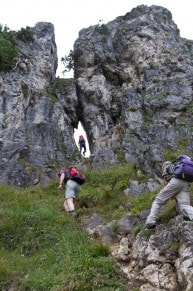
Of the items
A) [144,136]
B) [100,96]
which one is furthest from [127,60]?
[144,136]

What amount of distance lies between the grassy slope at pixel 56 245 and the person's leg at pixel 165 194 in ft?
4.57

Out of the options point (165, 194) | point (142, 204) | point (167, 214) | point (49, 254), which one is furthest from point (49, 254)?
point (142, 204)

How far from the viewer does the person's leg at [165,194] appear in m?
10.2

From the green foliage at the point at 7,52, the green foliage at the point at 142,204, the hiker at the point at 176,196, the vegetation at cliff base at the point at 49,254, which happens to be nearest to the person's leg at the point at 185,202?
the hiker at the point at 176,196

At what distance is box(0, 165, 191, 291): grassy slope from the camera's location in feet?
29.5

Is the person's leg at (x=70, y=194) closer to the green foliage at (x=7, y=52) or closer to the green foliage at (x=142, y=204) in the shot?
the green foliage at (x=142, y=204)

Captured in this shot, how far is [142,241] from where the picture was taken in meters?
10.4

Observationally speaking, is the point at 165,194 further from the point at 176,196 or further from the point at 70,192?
the point at 70,192

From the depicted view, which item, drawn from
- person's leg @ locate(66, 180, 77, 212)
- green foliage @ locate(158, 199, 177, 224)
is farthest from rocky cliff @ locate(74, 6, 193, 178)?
green foliage @ locate(158, 199, 177, 224)

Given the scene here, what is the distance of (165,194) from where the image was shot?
10359 mm

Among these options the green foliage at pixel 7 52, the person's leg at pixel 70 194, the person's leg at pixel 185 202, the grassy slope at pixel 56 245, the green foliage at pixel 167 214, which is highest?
the green foliage at pixel 7 52

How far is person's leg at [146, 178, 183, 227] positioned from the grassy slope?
4.57ft

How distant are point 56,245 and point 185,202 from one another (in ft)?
12.0

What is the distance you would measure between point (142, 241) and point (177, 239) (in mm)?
990
